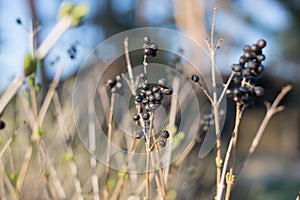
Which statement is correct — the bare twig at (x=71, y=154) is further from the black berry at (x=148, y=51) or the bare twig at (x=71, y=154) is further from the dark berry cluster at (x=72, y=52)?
the black berry at (x=148, y=51)

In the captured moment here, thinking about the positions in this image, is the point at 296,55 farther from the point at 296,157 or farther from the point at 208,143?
the point at 208,143

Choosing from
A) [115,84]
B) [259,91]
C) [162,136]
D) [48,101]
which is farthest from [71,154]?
[259,91]

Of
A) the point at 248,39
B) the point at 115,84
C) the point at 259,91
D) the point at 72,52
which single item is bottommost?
the point at 259,91

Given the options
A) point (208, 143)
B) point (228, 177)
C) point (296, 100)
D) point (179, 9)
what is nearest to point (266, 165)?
point (296, 100)

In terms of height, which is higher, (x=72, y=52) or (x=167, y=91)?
(x=72, y=52)

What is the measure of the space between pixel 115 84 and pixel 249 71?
37 cm

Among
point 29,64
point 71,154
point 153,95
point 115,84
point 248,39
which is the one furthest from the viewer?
point 248,39

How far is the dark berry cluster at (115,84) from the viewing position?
38.6 inches

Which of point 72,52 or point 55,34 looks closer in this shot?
point 55,34

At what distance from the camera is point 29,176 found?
175 cm

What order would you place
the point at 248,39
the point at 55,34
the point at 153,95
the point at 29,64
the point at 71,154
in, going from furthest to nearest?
the point at 248,39 < the point at 71,154 < the point at 153,95 < the point at 29,64 < the point at 55,34

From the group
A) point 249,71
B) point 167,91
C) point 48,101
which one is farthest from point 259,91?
point 48,101

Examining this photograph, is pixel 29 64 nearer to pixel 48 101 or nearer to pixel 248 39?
pixel 48 101

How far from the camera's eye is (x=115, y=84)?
1022 millimetres
